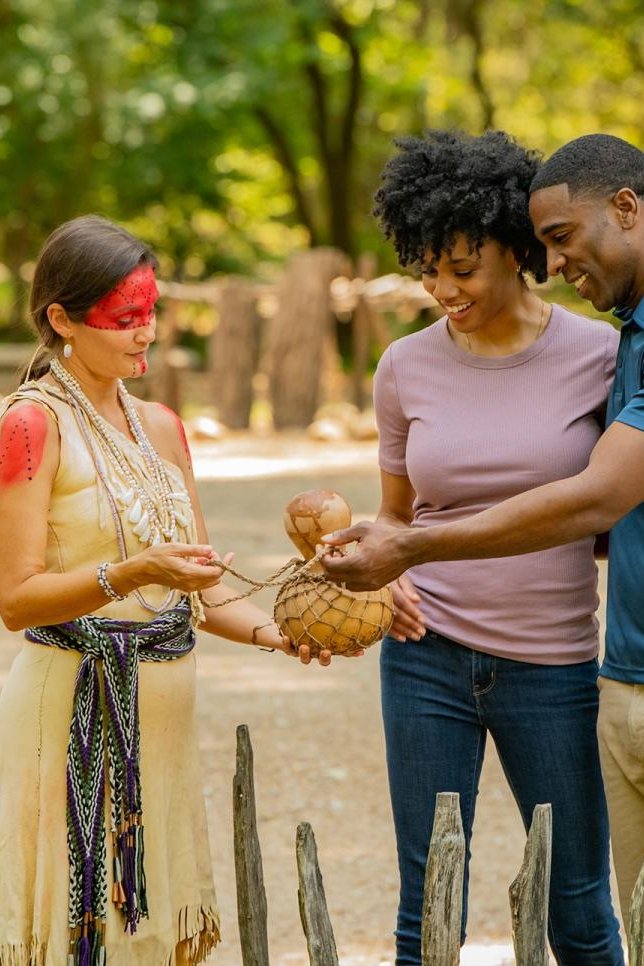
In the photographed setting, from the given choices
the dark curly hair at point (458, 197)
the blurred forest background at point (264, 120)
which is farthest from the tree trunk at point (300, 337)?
the dark curly hair at point (458, 197)

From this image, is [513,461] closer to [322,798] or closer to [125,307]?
[125,307]

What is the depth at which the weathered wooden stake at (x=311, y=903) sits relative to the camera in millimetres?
2609

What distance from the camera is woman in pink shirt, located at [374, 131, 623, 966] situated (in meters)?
Result: 2.81

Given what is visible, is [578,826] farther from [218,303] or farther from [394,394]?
[218,303]

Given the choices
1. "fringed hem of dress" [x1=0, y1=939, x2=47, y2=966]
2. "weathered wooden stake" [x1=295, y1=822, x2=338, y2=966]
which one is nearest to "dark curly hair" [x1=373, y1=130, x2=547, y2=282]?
"weathered wooden stake" [x1=295, y1=822, x2=338, y2=966]

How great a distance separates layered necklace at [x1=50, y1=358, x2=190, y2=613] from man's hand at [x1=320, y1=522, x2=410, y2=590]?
33 cm

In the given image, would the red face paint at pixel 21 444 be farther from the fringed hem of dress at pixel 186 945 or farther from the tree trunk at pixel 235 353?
the tree trunk at pixel 235 353

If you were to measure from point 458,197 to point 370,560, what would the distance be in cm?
78

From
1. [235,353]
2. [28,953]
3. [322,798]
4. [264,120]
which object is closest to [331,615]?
[28,953]

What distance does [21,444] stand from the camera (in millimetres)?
2596

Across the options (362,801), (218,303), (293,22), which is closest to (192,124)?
(293,22)

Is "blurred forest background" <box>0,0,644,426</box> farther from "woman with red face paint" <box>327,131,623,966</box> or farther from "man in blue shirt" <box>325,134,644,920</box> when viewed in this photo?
"man in blue shirt" <box>325,134,644,920</box>

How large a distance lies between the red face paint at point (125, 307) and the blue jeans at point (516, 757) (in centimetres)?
89

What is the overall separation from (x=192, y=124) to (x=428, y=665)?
66.3 ft
